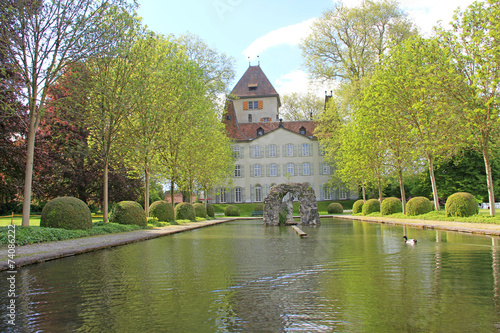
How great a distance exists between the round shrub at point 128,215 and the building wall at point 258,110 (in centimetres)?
4167

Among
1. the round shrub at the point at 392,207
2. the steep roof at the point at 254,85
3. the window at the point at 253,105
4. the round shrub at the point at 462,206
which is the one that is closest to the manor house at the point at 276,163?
the window at the point at 253,105

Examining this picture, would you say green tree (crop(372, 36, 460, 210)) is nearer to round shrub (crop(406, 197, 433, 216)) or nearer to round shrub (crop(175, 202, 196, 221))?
round shrub (crop(406, 197, 433, 216))

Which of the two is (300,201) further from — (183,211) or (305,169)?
(305,169)

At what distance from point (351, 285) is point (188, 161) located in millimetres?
21603

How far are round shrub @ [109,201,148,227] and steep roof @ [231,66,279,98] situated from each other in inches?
1673

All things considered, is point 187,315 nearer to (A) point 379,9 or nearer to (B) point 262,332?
(B) point 262,332

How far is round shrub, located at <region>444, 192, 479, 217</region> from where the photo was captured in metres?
18.2

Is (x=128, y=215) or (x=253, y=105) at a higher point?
(x=253, y=105)

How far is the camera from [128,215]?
1812 centimetres

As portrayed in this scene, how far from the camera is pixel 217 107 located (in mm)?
40469

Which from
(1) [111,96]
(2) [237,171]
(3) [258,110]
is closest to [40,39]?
(1) [111,96]

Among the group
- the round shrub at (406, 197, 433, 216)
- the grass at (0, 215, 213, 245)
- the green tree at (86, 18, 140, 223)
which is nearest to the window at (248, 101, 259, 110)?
the round shrub at (406, 197, 433, 216)

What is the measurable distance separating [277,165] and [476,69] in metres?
36.7

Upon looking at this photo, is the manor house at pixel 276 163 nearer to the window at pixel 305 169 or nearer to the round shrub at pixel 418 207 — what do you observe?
the window at pixel 305 169
